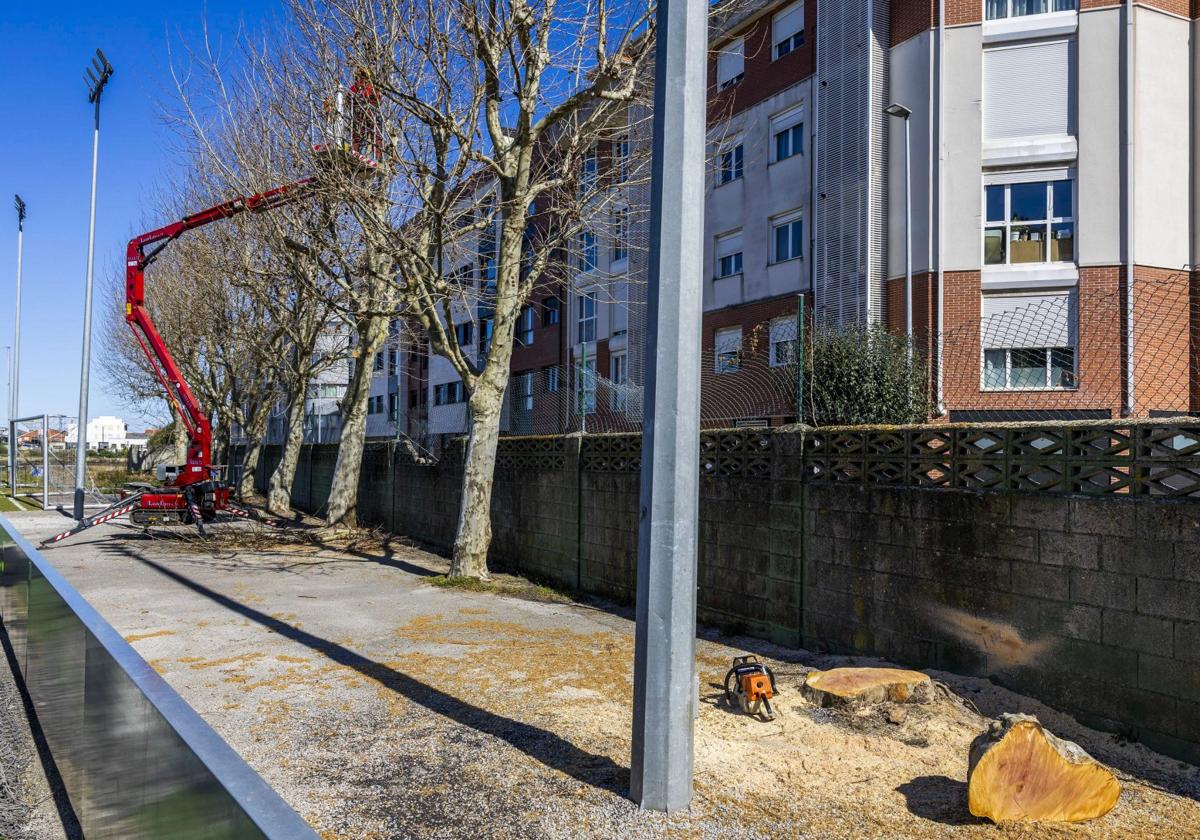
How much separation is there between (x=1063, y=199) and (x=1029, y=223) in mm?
761

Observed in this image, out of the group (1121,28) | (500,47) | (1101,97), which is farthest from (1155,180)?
(500,47)

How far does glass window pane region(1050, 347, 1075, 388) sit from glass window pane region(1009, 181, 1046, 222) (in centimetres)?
378

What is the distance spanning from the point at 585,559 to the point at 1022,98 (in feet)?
Result: 45.9

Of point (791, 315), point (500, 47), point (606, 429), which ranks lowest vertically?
point (606, 429)

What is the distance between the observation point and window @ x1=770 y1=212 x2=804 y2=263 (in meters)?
21.6

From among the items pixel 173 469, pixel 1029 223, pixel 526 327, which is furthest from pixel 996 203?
pixel 526 327

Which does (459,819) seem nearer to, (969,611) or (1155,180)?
(969,611)

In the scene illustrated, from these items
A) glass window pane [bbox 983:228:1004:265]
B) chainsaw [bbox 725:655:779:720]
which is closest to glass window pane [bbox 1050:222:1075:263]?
glass window pane [bbox 983:228:1004:265]

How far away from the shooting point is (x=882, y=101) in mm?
19781

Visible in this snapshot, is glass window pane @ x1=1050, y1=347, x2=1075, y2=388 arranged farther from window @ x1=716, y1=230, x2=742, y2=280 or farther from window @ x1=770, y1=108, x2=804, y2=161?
window @ x1=716, y1=230, x2=742, y2=280

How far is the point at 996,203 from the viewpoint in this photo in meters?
18.6

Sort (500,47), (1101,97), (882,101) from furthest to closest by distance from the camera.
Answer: (882,101), (1101,97), (500,47)

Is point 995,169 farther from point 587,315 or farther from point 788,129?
point 587,315

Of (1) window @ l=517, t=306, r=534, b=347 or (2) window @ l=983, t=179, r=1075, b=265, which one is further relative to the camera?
(1) window @ l=517, t=306, r=534, b=347
